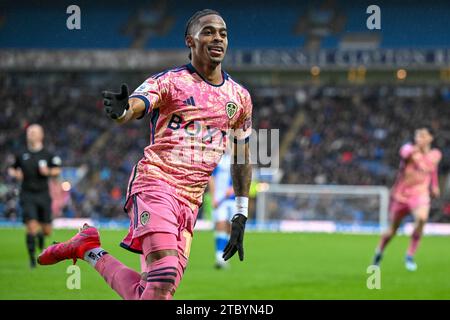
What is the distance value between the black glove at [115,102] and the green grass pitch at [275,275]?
487 centimetres

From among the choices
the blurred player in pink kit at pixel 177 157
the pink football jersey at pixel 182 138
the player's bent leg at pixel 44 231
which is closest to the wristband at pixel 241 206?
the blurred player in pink kit at pixel 177 157

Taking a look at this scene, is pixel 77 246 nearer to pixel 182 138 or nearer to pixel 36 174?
pixel 182 138

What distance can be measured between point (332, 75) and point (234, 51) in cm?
643

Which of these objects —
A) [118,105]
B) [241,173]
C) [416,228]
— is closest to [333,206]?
[416,228]

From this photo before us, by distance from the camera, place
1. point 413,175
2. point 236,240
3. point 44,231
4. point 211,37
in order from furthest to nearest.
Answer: point 413,175
point 44,231
point 236,240
point 211,37

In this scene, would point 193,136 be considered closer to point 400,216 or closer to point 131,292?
point 131,292

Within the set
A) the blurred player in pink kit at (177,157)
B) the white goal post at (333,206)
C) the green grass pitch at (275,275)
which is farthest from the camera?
the white goal post at (333,206)

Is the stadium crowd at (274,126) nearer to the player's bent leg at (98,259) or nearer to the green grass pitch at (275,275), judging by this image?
the green grass pitch at (275,275)

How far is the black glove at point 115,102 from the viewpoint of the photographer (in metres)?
5.29

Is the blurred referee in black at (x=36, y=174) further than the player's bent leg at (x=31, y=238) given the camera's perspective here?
Yes

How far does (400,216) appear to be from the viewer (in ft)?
46.8

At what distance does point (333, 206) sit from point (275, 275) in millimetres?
16404

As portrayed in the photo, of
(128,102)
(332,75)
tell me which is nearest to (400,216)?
(128,102)

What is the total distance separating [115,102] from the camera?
533 cm
